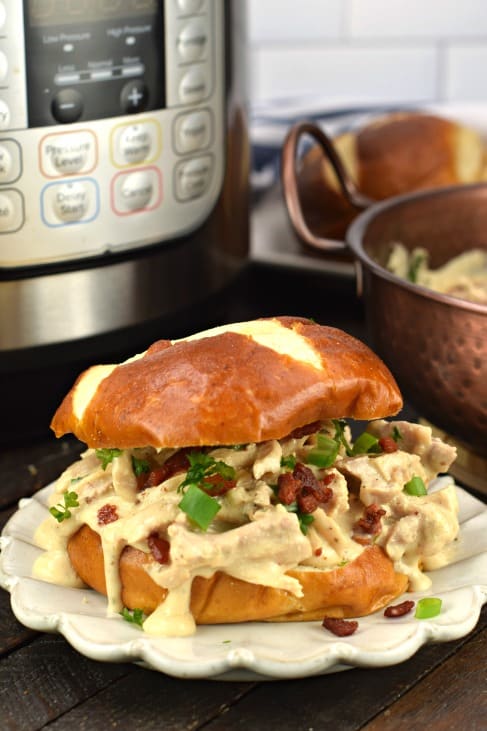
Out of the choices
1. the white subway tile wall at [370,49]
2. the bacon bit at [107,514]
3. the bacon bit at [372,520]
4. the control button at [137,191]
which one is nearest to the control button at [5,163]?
the control button at [137,191]

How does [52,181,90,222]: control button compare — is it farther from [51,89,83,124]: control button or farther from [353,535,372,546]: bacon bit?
[353,535,372,546]: bacon bit

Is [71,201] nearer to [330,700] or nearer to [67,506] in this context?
[67,506]

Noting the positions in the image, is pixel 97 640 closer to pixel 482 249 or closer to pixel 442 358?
pixel 442 358

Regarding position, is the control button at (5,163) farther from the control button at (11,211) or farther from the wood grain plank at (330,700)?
the wood grain plank at (330,700)

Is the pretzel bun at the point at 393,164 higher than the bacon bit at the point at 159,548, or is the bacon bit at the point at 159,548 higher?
the pretzel bun at the point at 393,164

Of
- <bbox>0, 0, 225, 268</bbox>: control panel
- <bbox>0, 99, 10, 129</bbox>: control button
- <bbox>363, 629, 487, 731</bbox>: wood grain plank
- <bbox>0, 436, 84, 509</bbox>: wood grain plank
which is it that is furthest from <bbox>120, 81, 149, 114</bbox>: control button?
<bbox>363, 629, 487, 731</bbox>: wood grain plank

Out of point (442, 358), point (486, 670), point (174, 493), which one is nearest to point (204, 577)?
point (174, 493)
